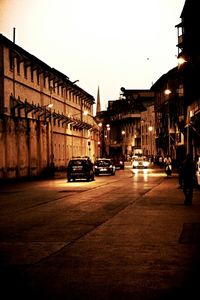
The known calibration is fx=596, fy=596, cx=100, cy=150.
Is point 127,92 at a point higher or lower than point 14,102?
higher

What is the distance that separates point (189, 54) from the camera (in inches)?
2180

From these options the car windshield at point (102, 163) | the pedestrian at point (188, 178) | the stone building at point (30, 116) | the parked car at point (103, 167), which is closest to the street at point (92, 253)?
the pedestrian at point (188, 178)

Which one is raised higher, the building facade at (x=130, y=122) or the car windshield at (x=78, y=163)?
the building facade at (x=130, y=122)

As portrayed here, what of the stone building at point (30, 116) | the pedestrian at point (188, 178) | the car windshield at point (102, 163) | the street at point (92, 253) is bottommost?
the street at point (92, 253)

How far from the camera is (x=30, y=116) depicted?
205 feet

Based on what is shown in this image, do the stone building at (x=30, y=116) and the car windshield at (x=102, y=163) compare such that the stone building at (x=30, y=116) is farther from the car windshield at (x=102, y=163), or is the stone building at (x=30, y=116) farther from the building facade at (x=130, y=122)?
the building facade at (x=130, y=122)

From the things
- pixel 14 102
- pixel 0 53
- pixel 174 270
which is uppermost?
pixel 0 53

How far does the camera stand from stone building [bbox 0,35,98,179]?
148 feet

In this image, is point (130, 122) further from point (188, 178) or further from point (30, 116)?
point (188, 178)

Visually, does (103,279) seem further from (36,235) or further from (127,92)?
(127,92)

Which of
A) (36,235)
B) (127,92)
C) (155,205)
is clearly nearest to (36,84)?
(155,205)

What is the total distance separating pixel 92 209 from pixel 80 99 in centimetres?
7872

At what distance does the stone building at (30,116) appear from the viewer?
45188 millimetres

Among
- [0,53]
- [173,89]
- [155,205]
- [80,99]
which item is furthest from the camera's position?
[80,99]
